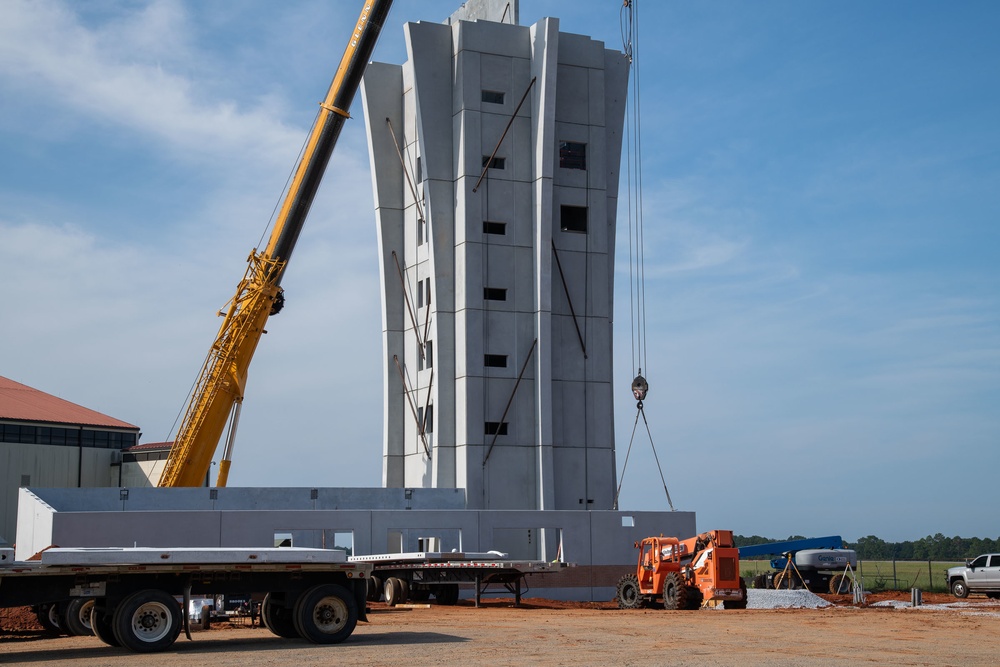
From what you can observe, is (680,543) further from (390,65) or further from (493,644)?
(390,65)

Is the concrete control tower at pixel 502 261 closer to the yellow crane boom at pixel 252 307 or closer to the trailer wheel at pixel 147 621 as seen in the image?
the yellow crane boom at pixel 252 307

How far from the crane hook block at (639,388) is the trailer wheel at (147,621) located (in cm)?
2614

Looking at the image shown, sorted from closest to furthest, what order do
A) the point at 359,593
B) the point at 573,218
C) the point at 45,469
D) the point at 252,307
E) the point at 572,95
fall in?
the point at 359,593 < the point at 252,307 < the point at 572,95 < the point at 573,218 < the point at 45,469

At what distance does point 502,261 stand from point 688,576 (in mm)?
17856

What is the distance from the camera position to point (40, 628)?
25844 mm

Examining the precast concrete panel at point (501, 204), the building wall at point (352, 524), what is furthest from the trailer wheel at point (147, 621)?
the precast concrete panel at point (501, 204)

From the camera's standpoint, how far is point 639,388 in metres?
44.9

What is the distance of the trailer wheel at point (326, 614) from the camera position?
22.0 m

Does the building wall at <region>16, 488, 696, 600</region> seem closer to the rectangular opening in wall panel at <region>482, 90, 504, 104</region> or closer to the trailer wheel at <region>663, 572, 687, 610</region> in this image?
the trailer wheel at <region>663, 572, 687, 610</region>

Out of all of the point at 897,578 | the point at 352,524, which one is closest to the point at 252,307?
the point at 352,524

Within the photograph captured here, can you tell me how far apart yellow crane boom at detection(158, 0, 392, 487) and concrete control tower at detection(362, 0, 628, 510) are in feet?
22.8

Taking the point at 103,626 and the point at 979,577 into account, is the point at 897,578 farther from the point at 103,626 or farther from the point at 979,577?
the point at 103,626

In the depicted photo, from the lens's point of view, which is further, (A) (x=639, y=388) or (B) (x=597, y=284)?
(B) (x=597, y=284)

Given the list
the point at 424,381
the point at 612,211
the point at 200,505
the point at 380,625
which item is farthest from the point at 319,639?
the point at 612,211
